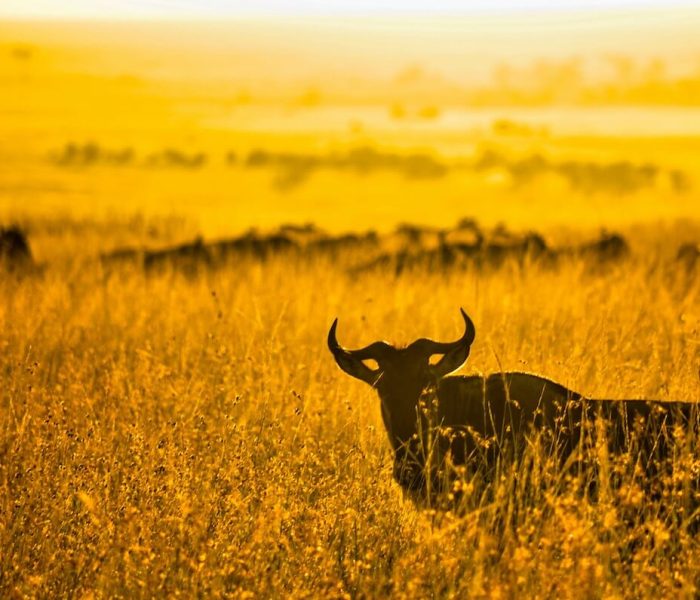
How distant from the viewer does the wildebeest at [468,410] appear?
6.10 metres

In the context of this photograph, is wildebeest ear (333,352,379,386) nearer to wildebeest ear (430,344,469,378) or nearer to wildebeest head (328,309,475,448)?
wildebeest head (328,309,475,448)

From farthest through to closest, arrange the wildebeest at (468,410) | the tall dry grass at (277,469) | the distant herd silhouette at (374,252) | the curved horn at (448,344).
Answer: the distant herd silhouette at (374,252), the curved horn at (448,344), the wildebeest at (468,410), the tall dry grass at (277,469)

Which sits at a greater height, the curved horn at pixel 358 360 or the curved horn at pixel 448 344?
the curved horn at pixel 448 344

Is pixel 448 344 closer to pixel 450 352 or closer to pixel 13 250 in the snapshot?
pixel 450 352

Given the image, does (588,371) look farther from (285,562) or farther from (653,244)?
(653,244)

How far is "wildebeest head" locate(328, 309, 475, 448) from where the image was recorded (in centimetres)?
627

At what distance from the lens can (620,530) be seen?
208 inches

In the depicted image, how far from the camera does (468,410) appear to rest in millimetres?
6379

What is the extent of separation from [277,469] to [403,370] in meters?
1.18

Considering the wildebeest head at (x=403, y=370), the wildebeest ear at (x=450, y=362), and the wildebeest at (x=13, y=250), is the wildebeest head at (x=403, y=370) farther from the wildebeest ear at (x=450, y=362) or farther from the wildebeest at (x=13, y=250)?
the wildebeest at (x=13, y=250)

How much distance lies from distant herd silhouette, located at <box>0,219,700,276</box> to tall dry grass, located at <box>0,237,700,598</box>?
345cm

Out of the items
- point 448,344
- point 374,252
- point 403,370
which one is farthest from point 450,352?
point 374,252

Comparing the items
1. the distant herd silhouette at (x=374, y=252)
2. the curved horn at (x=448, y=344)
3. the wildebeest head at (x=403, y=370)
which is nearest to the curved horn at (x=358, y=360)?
the wildebeest head at (x=403, y=370)

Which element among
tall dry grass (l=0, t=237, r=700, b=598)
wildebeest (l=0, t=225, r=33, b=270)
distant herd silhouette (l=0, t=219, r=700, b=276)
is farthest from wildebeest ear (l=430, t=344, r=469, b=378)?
wildebeest (l=0, t=225, r=33, b=270)
